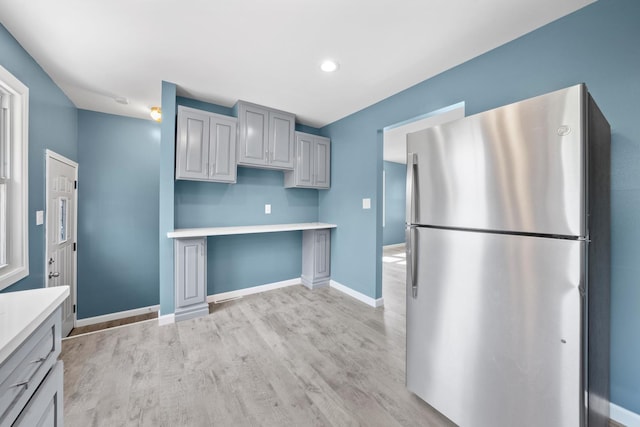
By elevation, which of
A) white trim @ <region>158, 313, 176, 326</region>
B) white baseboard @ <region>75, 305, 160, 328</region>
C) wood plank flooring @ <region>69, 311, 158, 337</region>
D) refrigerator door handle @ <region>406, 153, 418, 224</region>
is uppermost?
refrigerator door handle @ <region>406, 153, 418, 224</region>

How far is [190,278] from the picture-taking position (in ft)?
9.01

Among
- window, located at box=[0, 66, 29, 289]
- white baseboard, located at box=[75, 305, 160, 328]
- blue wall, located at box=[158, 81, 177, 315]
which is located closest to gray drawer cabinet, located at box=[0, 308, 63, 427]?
window, located at box=[0, 66, 29, 289]

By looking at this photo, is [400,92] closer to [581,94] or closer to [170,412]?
[581,94]

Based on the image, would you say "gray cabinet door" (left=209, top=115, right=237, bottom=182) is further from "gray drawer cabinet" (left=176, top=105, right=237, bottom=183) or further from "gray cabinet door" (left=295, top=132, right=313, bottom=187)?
"gray cabinet door" (left=295, top=132, right=313, bottom=187)

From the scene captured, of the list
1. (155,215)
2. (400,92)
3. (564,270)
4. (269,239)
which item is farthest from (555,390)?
(155,215)

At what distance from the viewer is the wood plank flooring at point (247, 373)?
153 centimetres

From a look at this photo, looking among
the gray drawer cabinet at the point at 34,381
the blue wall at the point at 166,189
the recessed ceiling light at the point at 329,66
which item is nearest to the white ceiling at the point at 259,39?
the recessed ceiling light at the point at 329,66

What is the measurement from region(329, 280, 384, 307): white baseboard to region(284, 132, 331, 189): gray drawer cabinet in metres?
1.48

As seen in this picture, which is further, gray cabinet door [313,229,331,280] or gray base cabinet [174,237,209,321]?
gray cabinet door [313,229,331,280]

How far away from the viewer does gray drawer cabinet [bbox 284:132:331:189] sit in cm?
356

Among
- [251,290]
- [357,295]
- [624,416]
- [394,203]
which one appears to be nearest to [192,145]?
[251,290]

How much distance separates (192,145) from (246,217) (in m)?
1.19

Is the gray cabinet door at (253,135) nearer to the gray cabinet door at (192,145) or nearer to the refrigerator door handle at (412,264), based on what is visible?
the gray cabinet door at (192,145)

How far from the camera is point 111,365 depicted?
6.45ft
